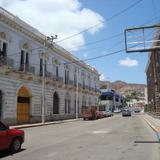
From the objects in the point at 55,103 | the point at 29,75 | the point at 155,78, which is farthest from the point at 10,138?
the point at 155,78

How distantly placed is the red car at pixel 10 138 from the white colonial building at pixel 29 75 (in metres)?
21.3

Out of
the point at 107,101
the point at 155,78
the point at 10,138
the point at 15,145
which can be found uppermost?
the point at 155,78

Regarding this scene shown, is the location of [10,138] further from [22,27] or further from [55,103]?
[55,103]

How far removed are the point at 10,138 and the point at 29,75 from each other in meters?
27.7

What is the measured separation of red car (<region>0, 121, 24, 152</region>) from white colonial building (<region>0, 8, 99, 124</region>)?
21.3 metres

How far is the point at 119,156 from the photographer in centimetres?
1272

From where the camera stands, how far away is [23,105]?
135 feet

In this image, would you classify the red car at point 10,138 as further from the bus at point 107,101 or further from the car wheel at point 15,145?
the bus at point 107,101

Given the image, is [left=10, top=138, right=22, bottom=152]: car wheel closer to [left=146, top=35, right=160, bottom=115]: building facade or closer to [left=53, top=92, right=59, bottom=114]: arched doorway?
[left=53, top=92, right=59, bottom=114]: arched doorway

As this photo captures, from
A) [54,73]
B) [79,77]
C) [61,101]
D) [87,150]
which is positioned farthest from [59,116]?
[87,150]

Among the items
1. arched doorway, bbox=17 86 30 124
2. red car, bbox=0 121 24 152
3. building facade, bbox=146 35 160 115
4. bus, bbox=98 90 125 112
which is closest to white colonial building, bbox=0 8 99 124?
arched doorway, bbox=17 86 30 124

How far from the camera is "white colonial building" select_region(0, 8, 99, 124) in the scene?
119 ft

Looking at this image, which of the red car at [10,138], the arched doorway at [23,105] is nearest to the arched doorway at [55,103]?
the arched doorway at [23,105]

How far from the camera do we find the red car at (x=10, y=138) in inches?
517
